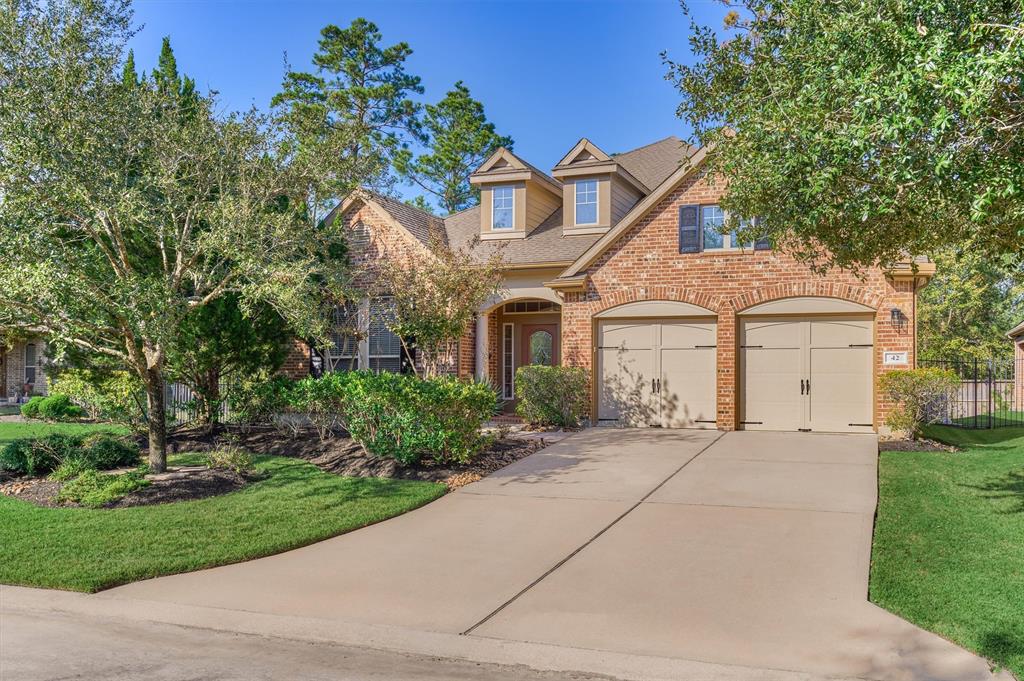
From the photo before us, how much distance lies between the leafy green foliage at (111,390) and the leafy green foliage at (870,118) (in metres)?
10.6

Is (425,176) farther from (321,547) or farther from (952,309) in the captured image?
(321,547)

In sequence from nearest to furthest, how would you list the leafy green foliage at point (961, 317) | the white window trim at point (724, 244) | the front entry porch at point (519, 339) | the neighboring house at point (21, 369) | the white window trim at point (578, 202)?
the white window trim at point (724, 244) → the white window trim at point (578, 202) → the front entry porch at point (519, 339) → the neighboring house at point (21, 369) → the leafy green foliage at point (961, 317)

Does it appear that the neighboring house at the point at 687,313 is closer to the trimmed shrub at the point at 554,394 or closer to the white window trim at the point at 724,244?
the white window trim at the point at 724,244

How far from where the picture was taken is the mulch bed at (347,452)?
11.2m

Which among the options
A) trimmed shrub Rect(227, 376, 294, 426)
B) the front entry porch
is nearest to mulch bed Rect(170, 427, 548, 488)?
→ trimmed shrub Rect(227, 376, 294, 426)

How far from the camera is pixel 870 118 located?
6.48 metres

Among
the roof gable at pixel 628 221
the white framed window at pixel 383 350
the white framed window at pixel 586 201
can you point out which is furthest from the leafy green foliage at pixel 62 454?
the white framed window at pixel 586 201

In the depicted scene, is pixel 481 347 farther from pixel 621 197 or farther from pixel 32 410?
pixel 32 410

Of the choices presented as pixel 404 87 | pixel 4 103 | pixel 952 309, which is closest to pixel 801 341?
pixel 4 103

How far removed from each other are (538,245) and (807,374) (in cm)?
685

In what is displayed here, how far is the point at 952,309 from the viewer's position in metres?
32.5

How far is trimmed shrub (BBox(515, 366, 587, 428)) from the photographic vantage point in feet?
51.5

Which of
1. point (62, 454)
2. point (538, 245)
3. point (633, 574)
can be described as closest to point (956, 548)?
point (633, 574)

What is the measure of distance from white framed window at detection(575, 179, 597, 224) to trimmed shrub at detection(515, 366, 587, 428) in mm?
4438
